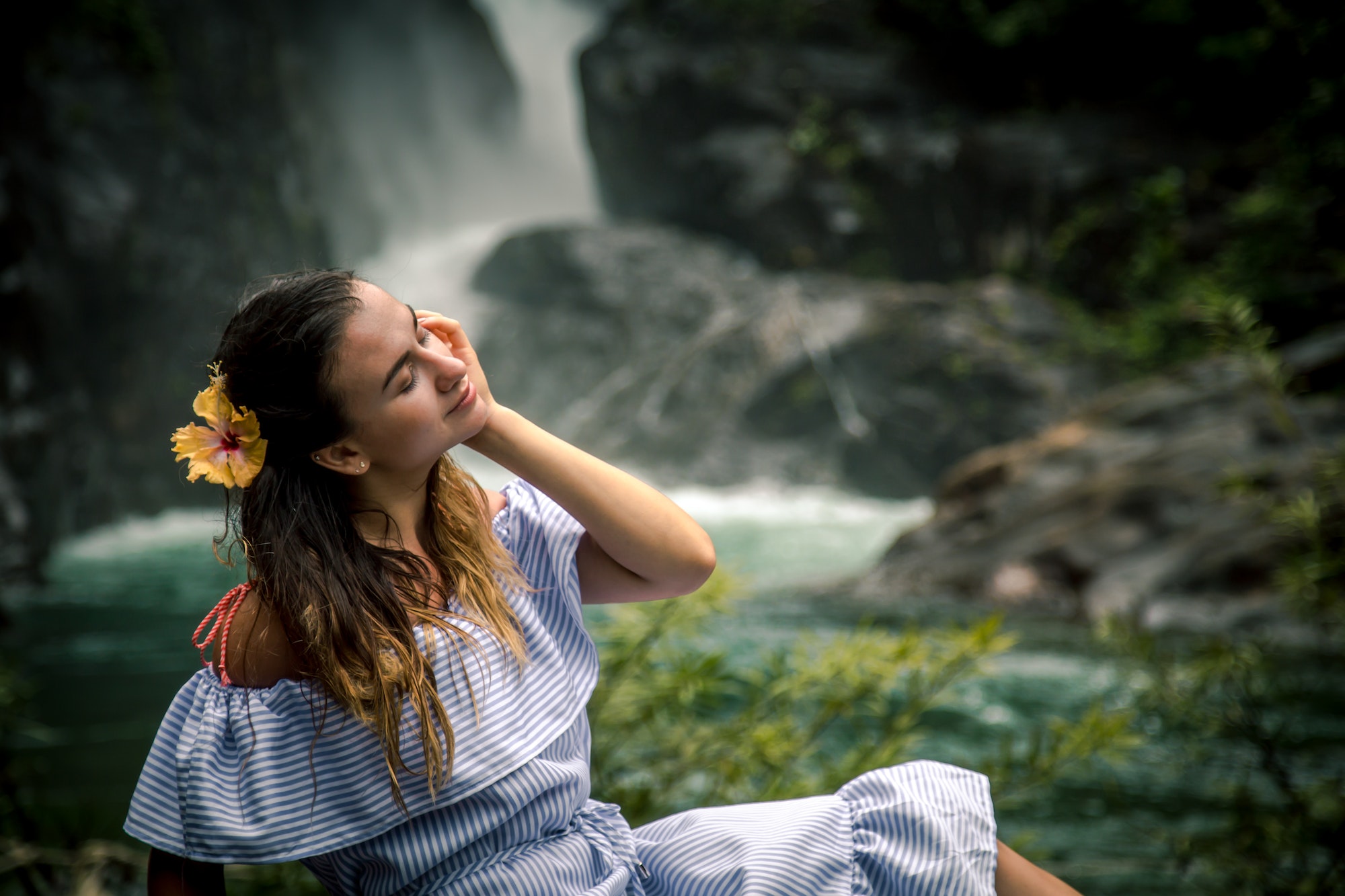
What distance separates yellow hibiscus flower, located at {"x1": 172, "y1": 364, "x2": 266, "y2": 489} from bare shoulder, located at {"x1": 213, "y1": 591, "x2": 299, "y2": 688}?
17cm

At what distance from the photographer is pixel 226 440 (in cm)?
122

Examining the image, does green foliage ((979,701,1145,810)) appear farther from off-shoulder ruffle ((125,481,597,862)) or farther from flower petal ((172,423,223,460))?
flower petal ((172,423,223,460))

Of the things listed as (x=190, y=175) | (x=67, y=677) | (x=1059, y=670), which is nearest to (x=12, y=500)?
(x=67, y=677)

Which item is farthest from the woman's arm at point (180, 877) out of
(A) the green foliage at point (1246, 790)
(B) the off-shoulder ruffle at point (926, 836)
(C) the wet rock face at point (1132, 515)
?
(C) the wet rock face at point (1132, 515)

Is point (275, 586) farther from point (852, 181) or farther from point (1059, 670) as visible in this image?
point (852, 181)

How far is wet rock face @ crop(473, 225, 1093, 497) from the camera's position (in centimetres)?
1281

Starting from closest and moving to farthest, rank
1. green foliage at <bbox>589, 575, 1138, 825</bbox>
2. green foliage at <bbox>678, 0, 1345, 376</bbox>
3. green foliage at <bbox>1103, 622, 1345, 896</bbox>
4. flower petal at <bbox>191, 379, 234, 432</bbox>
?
flower petal at <bbox>191, 379, 234, 432</bbox>
green foliage at <bbox>1103, 622, 1345, 896</bbox>
green foliage at <bbox>589, 575, 1138, 825</bbox>
green foliage at <bbox>678, 0, 1345, 376</bbox>

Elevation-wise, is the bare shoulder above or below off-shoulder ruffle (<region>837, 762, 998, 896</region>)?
above

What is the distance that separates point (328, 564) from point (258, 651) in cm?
13

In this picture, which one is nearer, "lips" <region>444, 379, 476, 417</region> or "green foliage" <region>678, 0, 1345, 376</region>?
"lips" <region>444, 379, 476, 417</region>

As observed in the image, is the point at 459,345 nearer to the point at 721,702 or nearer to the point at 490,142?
the point at 721,702

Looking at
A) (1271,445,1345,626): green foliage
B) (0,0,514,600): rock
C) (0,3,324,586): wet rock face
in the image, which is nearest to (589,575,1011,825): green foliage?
(1271,445,1345,626): green foliage

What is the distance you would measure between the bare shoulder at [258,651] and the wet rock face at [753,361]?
1218cm

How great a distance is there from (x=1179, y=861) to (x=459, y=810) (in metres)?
1.78
